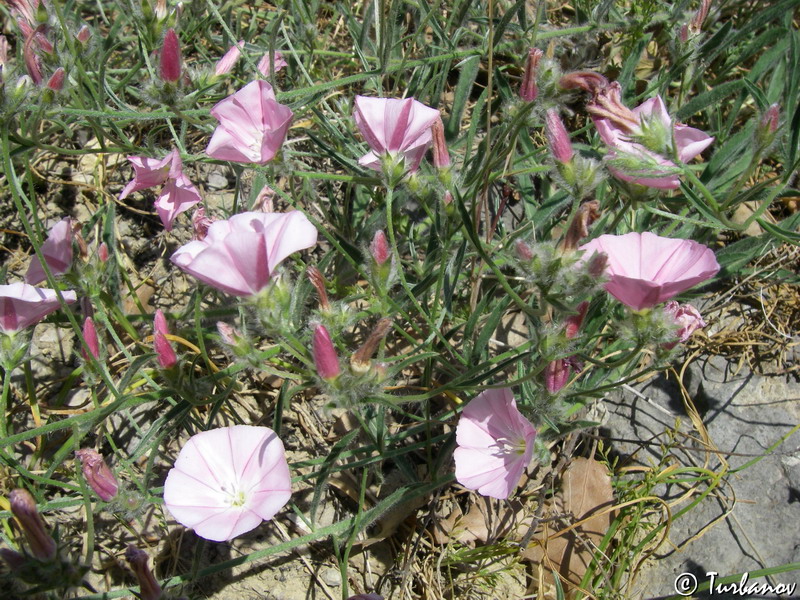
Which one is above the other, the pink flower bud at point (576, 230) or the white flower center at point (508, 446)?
the pink flower bud at point (576, 230)

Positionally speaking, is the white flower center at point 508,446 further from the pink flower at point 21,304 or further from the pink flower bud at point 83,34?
the pink flower bud at point 83,34

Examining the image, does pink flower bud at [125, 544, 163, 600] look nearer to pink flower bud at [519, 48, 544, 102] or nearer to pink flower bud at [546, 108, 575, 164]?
pink flower bud at [546, 108, 575, 164]

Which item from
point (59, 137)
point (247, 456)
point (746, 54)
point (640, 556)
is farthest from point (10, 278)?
point (746, 54)

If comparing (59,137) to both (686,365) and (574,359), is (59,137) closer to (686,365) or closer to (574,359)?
(574,359)

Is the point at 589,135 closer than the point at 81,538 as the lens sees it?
No

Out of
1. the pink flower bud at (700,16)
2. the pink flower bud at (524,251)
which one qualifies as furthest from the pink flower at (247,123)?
the pink flower bud at (700,16)
